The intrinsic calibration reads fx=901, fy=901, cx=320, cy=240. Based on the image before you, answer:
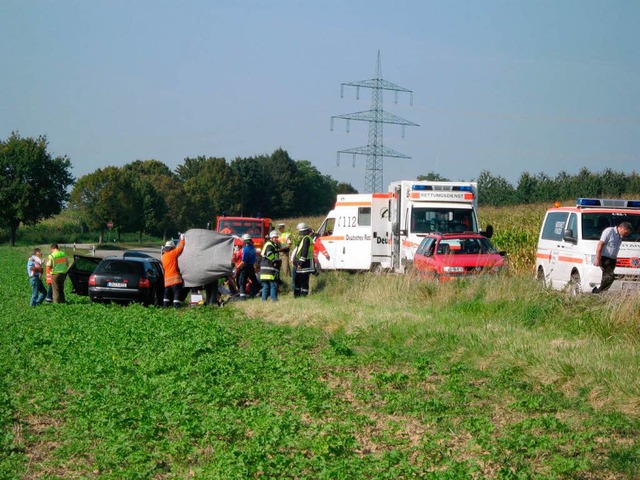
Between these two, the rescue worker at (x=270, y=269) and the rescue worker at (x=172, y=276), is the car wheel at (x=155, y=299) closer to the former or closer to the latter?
the rescue worker at (x=172, y=276)

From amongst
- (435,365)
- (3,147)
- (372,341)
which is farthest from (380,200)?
(3,147)

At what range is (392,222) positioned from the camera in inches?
1085

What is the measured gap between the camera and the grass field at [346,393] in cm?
801

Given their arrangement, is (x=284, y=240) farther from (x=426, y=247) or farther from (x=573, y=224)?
(x=573, y=224)

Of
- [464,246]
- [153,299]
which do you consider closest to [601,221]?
[464,246]

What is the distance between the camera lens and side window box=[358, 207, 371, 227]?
29.5m

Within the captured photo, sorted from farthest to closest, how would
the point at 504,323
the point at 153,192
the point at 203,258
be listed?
the point at 153,192, the point at 203,258, the point at 504,323

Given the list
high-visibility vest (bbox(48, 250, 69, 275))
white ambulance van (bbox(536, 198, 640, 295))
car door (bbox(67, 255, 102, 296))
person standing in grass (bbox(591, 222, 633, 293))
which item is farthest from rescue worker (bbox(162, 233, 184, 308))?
person standing in grass (bbox(591, 222, 633, 293))

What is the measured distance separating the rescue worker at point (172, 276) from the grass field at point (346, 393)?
496 centimetres

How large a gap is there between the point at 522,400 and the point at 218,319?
35.1ft

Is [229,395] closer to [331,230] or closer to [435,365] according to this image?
[435,365]

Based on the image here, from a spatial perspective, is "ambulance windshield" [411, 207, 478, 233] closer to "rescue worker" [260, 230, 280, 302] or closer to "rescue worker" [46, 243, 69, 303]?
"rescue worker" [260, 230, 280, 302]

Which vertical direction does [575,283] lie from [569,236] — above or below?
below

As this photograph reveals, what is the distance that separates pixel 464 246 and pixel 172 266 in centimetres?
742
